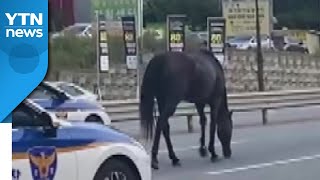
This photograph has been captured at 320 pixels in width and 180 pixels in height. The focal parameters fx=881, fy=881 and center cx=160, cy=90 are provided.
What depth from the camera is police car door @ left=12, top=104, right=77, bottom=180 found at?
772cm

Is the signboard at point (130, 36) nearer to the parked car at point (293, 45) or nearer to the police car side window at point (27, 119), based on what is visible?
the police car side window at point (27, 119)

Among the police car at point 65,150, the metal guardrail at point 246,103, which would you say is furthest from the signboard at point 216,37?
the police car at point 65,150

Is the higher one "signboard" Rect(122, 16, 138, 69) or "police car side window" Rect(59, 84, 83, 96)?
"signboard" Rect(122, 16, 138, 69)

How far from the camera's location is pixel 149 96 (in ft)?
46.2

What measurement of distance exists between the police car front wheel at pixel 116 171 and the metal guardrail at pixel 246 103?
9.85 metres

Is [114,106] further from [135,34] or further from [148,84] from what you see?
[135,34]

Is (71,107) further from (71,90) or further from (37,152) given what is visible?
(37,152)

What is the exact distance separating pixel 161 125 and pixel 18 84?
10.0 metres

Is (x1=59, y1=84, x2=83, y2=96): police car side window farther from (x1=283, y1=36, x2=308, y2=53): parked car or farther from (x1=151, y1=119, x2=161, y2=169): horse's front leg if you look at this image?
(x1=283, y1=36, x2=308, y2=53): parked car

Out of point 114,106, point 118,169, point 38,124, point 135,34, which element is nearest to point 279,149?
point 114,106

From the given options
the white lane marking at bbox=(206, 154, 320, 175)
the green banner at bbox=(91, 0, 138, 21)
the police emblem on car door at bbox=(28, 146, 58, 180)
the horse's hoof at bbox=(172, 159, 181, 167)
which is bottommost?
the white lane marking at bbox=(206, 154, 320, 175)

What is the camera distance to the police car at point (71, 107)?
16.3 m

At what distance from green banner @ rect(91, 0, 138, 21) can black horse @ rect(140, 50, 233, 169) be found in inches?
615

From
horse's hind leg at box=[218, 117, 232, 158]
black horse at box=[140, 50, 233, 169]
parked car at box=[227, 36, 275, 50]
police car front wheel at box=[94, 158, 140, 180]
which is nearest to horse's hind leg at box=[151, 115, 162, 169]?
black horse at box=[140, 50, 233, 169]
